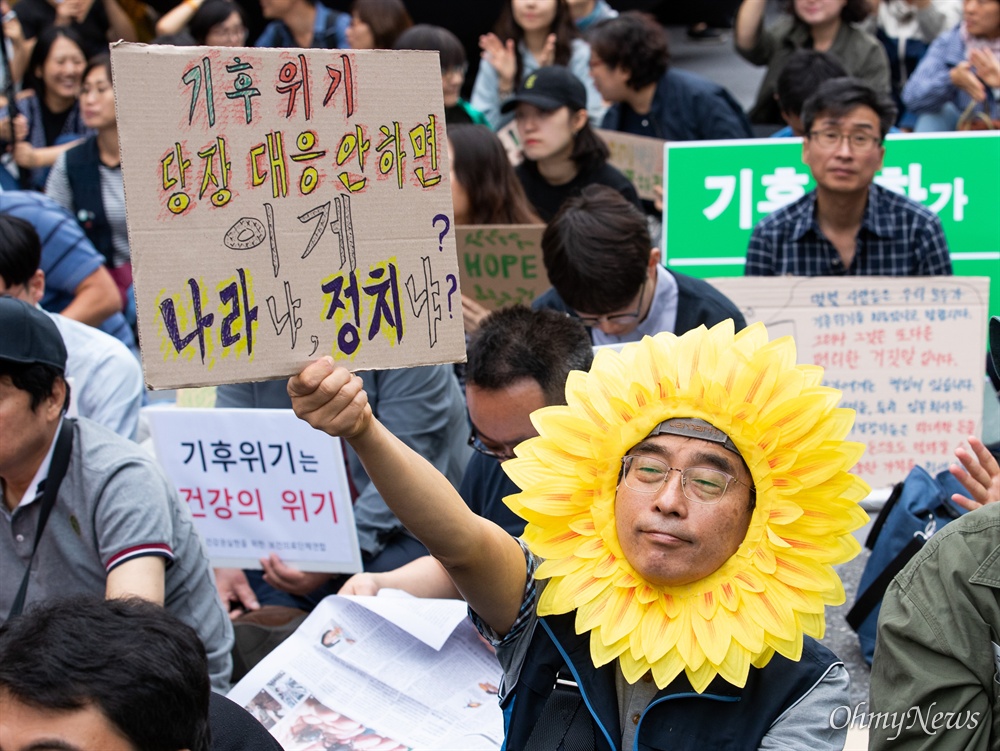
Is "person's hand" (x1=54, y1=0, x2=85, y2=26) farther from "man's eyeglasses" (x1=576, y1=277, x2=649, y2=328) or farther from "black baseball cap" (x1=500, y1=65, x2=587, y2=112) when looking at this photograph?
"man's eyeglasses" (x1=576, y1=277, x2=649, y2=328)

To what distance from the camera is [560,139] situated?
226 inches

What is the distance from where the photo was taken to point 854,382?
17.0 ft

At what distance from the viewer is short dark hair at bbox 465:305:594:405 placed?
10.0 ft

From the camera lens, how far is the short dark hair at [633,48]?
6473 millimetres

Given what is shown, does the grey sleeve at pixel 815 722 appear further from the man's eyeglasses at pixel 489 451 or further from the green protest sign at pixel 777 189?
the green protest sign at pixel 777 189

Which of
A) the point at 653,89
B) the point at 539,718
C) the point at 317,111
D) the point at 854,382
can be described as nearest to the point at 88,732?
the point at 539,718

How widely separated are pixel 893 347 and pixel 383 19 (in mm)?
4317

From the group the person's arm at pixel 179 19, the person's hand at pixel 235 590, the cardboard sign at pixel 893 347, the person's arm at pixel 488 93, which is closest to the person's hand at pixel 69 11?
the person's arm at pixel 179 19

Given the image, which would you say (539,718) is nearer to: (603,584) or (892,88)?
(603,584)

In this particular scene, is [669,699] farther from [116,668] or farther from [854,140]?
[854,140]

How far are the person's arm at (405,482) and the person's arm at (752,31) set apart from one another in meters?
6.30

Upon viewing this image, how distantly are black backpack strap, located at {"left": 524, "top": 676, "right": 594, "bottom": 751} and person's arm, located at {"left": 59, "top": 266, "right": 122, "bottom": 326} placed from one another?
11.8 ft

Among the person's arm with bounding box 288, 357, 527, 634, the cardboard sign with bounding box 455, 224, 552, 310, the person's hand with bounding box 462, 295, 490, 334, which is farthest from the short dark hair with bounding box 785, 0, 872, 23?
the person's arm with bounding box 288, 357, 527, 634

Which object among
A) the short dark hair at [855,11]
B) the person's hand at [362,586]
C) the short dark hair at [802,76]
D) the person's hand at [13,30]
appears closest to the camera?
the person's hand at [362,586]
